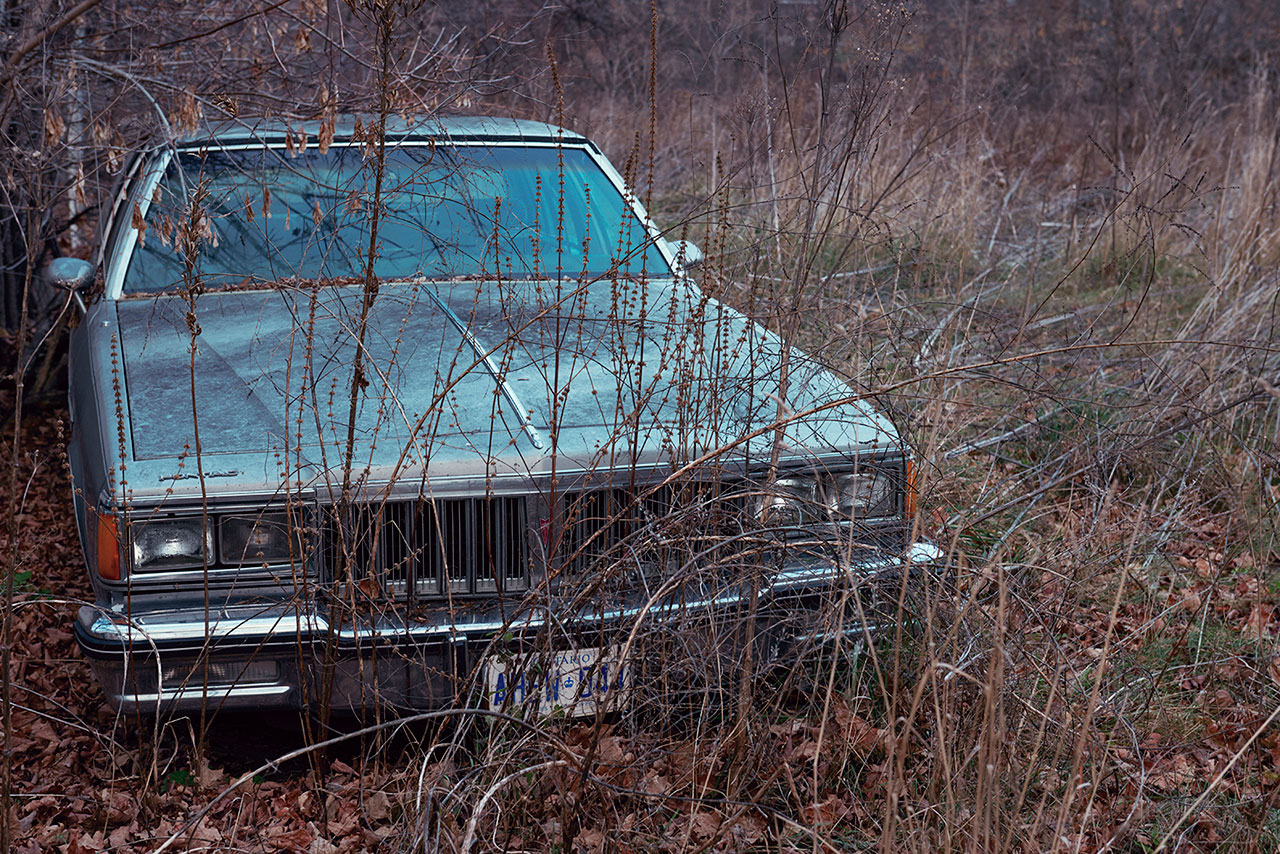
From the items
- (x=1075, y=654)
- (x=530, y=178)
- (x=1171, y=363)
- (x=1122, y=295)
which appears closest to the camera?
(x=1075, y=654)

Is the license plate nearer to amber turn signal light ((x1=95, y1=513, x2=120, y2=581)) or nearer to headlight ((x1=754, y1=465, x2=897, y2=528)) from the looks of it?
headlight ((x1=754, y1=465, x2=897, y2=528))

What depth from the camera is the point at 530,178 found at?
12.7 feet

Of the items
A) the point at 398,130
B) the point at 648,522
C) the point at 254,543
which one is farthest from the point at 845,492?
the point at 398,130

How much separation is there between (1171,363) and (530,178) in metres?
2.92

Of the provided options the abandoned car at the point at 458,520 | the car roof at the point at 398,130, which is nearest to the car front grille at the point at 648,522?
the abandoned car at the point at 458,520

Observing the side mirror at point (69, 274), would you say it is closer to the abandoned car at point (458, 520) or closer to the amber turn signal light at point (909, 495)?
the abandoned car at point (458, 520)

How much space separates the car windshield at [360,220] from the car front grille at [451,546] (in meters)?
1.02

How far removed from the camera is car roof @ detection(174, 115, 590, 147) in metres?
3.70

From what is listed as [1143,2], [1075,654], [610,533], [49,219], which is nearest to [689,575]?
[610,533]

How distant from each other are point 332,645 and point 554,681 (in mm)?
485

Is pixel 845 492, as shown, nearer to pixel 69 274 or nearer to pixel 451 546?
pixel 451 546

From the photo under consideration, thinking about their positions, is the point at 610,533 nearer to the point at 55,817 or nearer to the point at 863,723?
the point at 863,723

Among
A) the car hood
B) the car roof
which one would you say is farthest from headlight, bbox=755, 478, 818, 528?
the car roof

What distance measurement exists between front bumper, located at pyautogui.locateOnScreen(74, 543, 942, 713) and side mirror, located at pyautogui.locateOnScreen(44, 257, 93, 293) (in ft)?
4.24
